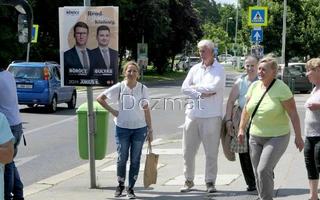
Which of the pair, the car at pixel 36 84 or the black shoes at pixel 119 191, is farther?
the car at pixel 36 84

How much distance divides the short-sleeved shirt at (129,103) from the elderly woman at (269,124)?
5.68 feet

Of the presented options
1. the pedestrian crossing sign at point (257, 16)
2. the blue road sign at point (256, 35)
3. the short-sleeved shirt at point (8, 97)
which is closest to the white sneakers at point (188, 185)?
the short-sleeved shirt at point (8, 97)

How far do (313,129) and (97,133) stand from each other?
3.13 m

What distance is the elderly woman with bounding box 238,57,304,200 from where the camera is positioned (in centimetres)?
739

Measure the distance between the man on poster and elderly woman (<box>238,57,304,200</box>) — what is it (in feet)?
8.24

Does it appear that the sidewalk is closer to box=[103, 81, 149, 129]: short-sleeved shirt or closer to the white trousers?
the white trousers

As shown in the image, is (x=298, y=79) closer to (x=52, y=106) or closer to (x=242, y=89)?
(x=52, y=106)

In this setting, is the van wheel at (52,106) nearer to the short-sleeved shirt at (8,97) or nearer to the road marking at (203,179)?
the road marking at (203,179)

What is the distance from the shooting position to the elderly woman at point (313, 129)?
303 inches

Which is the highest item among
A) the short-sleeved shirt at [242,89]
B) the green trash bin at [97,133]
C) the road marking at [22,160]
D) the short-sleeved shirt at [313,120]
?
the short-sleeved shirt at [242,89]

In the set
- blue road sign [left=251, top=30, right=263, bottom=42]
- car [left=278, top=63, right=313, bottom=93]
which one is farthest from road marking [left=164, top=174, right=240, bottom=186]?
car [left=278, top=63, right=313, bottom=93]

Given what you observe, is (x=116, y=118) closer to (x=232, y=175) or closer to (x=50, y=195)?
(x=50, y=195)

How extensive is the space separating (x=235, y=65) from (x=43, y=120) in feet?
236

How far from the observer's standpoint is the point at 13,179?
25.1 ft
